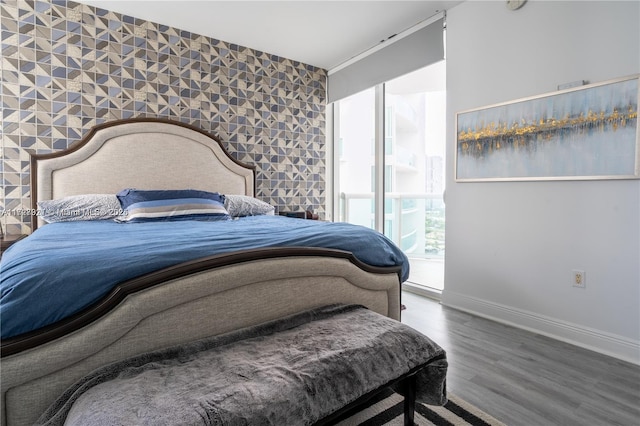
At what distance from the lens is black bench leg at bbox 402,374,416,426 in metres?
1.32

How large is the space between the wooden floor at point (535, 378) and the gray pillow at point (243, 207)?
1.74 meters

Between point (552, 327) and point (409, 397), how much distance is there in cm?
155

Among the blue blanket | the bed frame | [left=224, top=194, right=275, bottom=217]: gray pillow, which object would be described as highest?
[left=224, top=194, right=275, bottom=217]: gray pillow

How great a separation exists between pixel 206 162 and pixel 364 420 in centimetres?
278

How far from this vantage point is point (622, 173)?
199 centimetres

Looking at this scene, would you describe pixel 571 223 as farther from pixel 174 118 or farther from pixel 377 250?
pixel 174 118

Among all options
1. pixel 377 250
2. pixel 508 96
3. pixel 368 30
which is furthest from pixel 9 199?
pixel 508 96

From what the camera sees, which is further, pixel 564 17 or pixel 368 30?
pixel 368 30

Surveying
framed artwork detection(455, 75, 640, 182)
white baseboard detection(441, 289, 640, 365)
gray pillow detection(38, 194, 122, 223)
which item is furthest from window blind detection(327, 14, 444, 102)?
gray pillow detection(38, 194, 122, 223)

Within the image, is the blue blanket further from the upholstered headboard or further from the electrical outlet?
the electrical outlet

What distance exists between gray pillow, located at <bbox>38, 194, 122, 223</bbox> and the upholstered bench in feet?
6.10

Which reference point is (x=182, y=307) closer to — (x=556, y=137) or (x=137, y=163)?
(x=137, y=163)

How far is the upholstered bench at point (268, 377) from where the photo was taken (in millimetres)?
859

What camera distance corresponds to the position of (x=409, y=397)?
4.40 feet
